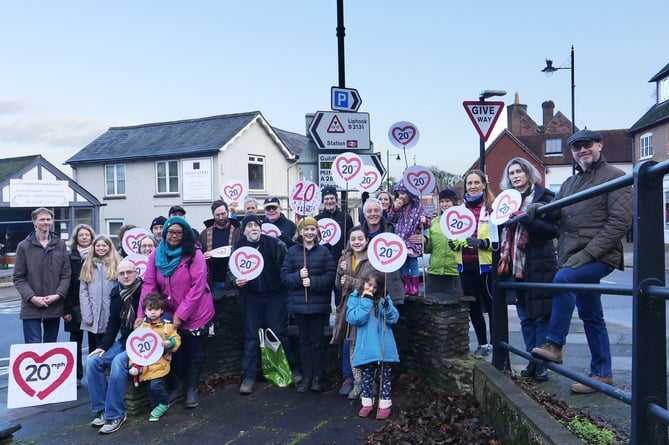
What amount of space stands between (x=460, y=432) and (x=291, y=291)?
248cm

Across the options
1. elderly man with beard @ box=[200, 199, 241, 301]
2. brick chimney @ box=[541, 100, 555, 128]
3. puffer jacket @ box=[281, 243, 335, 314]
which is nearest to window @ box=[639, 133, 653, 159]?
brick chimney @ box=[541, 100, 555, 128]

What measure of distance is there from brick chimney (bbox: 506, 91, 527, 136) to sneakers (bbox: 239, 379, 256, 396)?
53.0 meters

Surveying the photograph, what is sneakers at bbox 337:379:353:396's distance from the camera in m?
5.92

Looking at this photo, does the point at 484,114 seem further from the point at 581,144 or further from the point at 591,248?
the point at 591,248

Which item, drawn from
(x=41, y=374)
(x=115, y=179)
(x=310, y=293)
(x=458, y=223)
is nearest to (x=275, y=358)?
(x=310, y=293)

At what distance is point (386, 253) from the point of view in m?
5.46

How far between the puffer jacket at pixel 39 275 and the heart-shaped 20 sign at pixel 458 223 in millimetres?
4488

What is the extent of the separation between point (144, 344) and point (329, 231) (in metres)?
2.81

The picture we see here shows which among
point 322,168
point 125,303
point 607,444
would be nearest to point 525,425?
point 607,444

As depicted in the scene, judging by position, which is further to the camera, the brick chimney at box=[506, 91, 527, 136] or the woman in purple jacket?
the brick chimney at box=[506, 91, 527, 136]

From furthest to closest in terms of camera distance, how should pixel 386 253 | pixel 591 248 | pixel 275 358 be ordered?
pixel 275 358 → pixel 386 253 → pixel 591 248

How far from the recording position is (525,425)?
333 cm

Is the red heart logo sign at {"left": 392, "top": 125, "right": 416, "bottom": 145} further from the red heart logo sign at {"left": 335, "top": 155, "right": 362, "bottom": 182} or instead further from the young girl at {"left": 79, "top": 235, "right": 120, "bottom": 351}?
the young girl at {"left": 79, "top": 235, "right": 120, "bottom": 351}

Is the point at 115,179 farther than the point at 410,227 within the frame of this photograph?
Yes
